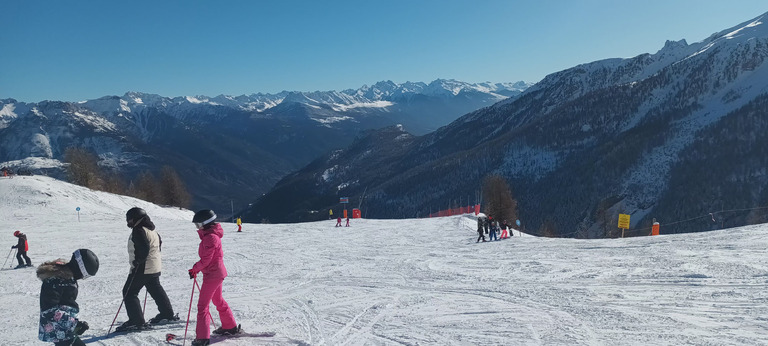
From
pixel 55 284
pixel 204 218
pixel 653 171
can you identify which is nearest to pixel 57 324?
pixel 55 284

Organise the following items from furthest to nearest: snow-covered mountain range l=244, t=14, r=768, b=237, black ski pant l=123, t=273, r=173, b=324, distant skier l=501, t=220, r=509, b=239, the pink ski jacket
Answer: snow-covered mountain range l=244, t=14, r=768, b=237
distant skier l=501, t=220, r=509, b=239
black ski pant l=123, t=273, r=173, b=324
the pink ski jacket

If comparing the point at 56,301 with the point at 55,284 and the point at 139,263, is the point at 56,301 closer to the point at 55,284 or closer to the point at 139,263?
the point at 55,284

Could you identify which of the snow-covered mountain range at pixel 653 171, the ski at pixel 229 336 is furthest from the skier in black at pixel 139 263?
the snow-covered mountain range at pixel 653 171

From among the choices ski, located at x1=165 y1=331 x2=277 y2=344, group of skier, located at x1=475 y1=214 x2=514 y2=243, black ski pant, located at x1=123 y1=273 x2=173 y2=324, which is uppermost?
group of skier, located at x1=475 y1=214 x2=514 y2=243

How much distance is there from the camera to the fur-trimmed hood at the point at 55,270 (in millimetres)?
5594

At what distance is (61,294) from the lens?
5.70 metres

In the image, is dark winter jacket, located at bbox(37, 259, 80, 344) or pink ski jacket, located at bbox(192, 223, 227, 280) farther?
pink ski jacket, located at bbox(192, 223, 227, 280)

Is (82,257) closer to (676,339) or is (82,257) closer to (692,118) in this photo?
(676,339)

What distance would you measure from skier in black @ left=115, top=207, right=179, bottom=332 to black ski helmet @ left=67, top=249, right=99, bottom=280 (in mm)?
1962

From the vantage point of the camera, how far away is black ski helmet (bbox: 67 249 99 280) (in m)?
5.68

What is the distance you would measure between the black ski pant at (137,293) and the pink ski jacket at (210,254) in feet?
5.12

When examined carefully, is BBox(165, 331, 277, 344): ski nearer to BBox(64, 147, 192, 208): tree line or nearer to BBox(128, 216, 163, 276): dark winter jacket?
BBox(128, 216, 163, 276): dark winter jacket

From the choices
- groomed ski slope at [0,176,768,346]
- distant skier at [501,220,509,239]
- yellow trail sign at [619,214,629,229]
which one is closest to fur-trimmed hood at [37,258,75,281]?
groomed ski slope at [0,176,768,346]

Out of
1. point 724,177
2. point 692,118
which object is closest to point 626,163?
point 724,177
